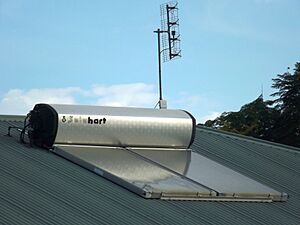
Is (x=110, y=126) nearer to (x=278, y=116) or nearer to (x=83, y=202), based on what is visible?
(x=83, y=202)

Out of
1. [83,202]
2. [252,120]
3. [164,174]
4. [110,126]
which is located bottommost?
[83,202]

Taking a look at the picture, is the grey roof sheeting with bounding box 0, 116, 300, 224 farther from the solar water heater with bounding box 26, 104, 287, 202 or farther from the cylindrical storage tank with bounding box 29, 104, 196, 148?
the cylindrical storage tank with bounding box 29, 104, 196, 148

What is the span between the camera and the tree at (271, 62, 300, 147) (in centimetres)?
4297

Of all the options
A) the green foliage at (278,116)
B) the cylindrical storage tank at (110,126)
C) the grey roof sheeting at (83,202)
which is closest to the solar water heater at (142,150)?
the cylindrical storage tank at (110,126)

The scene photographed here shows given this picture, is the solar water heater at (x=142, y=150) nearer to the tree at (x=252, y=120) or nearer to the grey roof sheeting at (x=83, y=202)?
the grey roof sheeting at (x=83, y=202)

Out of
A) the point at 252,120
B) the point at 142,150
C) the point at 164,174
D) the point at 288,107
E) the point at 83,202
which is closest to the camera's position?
the point at 83,202

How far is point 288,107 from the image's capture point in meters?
44.1

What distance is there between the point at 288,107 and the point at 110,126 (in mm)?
29694

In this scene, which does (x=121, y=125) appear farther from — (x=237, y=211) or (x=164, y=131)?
(x=237, y=211)

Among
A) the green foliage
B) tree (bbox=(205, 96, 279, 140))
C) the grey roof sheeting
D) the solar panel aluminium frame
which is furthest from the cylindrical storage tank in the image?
tree (bbox=(205, 96, 279, 140))

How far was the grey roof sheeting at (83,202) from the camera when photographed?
1105 centimetres

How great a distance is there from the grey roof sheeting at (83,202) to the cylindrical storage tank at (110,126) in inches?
22.9

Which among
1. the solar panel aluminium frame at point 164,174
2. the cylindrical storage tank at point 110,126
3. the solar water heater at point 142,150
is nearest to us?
the solar panel aluminium frame at point 164,174

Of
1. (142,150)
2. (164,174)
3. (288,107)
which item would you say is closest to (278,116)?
(288,107)
